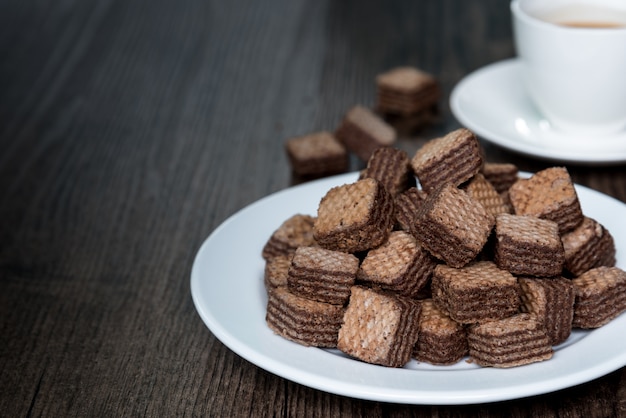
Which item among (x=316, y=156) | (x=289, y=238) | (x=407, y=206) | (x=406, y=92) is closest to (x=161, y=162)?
(x=316, y=156)

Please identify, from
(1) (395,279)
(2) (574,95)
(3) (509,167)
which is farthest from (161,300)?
(2) (574,95)

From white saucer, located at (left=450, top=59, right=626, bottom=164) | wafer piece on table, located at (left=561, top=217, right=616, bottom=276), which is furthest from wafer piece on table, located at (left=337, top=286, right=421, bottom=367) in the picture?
white saucer, located at (left=450, top=59, right=626, bottom=164)

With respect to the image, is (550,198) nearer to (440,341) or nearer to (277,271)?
(440,341)

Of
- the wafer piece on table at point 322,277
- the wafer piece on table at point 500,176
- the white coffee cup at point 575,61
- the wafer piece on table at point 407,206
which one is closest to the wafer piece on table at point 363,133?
the white coffee cup at point 575,61

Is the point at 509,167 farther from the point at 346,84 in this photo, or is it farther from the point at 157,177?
the point at 346,84

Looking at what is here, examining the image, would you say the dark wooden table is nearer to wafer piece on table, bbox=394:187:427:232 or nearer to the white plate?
Answer: the white plate

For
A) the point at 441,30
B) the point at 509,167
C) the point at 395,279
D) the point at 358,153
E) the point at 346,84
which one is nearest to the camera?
the point at 395,279
